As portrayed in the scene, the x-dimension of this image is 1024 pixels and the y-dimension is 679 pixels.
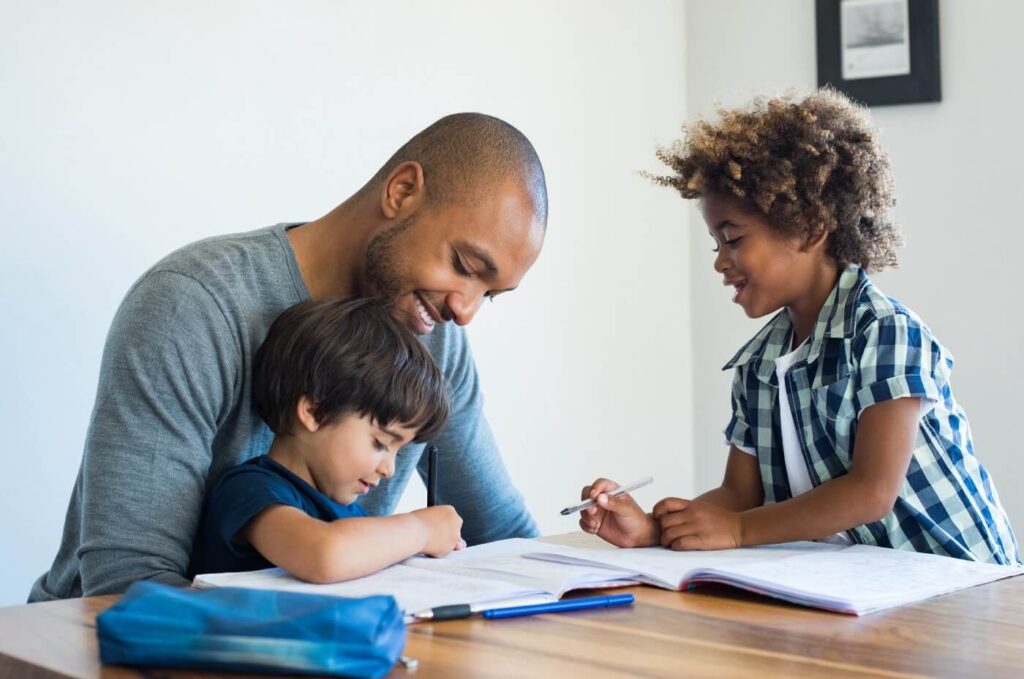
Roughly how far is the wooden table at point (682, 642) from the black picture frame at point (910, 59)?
1989 millimetres

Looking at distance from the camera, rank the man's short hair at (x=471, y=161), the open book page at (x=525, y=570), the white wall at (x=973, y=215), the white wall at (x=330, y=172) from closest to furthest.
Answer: the open book page at (x=525, y=570), the man's short hair at (x=471, y=161), the white wall at (x=330, y=172), the white wall at (x=973, y=215)

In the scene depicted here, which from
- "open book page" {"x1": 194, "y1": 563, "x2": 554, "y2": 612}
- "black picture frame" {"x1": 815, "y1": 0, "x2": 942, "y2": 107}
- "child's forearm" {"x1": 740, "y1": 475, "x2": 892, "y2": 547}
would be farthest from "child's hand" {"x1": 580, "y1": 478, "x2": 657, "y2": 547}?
"black picture frame" {"x1": 815, "y1": 0, "x2": 942, "y2": 107}

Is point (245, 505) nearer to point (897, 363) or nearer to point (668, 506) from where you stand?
point (668, 506)

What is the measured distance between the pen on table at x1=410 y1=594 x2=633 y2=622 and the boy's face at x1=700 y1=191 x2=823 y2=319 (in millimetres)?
789

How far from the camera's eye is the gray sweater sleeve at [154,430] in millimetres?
1229

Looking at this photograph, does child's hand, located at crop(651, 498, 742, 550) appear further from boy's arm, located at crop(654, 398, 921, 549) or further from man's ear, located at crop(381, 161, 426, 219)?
man's ear, located at crop(381, 161, 426, 219)

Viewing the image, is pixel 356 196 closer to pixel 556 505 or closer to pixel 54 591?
pixel 54 591

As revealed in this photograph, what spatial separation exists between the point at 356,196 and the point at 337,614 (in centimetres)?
95

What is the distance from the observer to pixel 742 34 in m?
3.10

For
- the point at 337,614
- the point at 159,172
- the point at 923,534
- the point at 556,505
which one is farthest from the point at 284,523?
the point at 556,505

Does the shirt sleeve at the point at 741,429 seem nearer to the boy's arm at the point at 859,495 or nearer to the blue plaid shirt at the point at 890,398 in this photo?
the blue plaid shirt at the point at 890,398

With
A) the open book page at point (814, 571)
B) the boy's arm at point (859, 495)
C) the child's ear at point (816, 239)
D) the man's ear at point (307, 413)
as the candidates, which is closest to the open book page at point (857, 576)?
the open book page at point (814, 571)

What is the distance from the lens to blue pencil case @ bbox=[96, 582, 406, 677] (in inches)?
29.1

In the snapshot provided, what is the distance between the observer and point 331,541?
109cm
